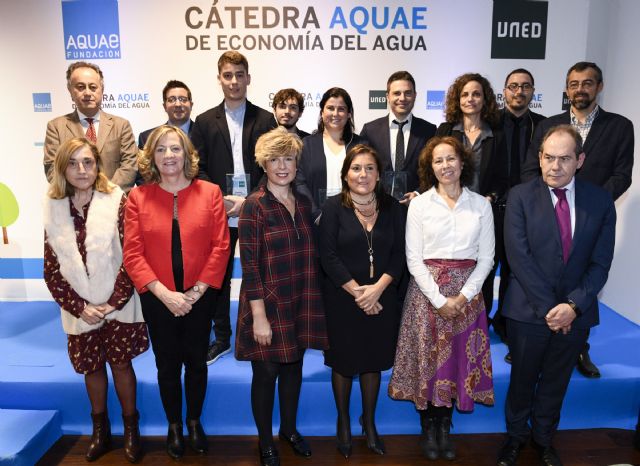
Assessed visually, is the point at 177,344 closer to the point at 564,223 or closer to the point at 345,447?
the point at 345,447

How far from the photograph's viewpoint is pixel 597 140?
2.98 metres

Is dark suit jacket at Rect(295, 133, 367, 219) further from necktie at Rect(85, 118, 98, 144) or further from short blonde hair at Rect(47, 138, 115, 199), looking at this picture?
necktie at Rect(85, 118, 98, 144)

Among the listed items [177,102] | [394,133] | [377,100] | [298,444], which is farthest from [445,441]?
[377,100]

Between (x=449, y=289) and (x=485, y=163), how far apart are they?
35.2 inches

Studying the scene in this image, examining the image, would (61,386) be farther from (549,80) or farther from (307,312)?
(549,80)

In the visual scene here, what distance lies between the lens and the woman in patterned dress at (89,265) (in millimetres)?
2477

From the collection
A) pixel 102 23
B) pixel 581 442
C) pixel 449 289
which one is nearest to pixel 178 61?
pixel 102 23

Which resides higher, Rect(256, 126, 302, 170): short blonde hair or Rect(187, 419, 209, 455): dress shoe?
Rect(256, 126, 302, 170): short blonde hair

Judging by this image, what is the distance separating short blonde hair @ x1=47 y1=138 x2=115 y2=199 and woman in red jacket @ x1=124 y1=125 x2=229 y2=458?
0.22 metres

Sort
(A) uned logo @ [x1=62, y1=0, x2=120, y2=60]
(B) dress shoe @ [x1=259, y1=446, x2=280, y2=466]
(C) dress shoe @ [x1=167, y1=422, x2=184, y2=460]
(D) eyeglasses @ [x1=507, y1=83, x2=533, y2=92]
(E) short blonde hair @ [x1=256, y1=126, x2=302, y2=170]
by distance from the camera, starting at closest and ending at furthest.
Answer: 1. (E) short blonde hair @ [x1=256, y1=126, x2=302, y2=170]
2. (B) dress shoe @ [x1=259, y1=446, x2=280, y2=466]
3. (C) dress shoe @ [x1=167, y1=422, x2=184, y2=460]
4. (D) eyeglasses @ [x1=507, y1=83, x2=533, y2=92]
5. (A) uned logo @ [x1=62, y1=0, x2=120, y2=60]

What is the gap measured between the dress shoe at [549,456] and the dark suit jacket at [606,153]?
146cm

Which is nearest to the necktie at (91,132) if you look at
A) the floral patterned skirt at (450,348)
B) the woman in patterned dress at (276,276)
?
the woman in patterned dress at (276,276)

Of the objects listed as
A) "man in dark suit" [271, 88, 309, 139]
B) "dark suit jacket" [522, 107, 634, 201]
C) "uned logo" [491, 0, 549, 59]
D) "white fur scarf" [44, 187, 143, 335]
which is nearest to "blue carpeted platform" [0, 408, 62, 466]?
"white fur scarf" [44, 187, 143, 335]

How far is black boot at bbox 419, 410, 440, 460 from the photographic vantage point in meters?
2.79
